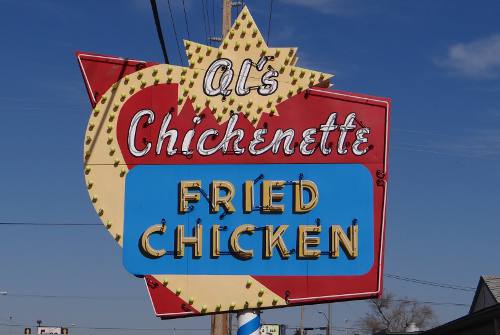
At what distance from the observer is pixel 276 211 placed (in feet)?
35.0

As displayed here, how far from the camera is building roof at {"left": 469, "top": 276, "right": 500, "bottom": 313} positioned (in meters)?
36.8

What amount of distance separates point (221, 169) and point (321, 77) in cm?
172

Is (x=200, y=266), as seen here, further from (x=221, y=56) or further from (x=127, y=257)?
(x=221, y=56)

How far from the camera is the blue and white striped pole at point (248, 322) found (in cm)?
1048

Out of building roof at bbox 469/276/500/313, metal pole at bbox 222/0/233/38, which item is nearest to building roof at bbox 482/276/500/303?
Answer: building roof at bbox 469/276/500/313

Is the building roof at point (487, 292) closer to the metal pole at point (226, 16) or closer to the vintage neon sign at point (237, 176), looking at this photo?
the metal pole at point (226, 16)

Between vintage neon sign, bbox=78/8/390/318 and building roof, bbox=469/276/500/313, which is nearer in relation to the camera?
vintage neon sign, bbox=78/8/390/318

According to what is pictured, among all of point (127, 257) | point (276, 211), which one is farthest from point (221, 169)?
point (127, 257)

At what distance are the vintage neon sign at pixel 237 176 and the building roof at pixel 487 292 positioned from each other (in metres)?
26.9

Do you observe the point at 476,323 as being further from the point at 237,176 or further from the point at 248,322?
the point at 237,176

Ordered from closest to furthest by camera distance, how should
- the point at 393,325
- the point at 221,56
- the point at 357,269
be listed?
the point at 357,269 < the point at 221,56 < the point at 393,325

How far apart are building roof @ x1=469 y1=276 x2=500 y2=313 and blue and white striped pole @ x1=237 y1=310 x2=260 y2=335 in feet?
88.9

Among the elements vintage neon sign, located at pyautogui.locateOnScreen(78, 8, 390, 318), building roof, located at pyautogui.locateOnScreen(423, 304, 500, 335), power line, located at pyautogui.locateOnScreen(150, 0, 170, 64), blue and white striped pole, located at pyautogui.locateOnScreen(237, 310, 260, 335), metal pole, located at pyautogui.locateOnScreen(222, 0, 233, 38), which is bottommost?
blue and white striped pole, located at pyautogui.locateOnScreen(237, 310, 260, 335)

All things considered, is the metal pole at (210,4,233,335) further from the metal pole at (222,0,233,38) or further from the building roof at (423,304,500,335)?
the building roof at (423,304,500,335)
